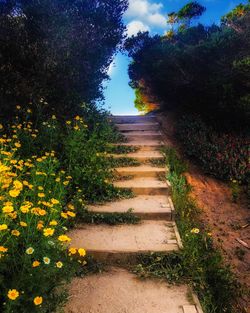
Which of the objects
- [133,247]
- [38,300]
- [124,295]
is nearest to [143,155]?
[133,247]

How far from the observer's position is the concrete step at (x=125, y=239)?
4777 mm

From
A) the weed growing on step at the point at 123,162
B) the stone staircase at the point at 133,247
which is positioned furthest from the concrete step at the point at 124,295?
the weed growing on step at the point at 123,162

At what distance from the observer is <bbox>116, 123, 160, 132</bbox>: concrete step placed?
11.0 meters

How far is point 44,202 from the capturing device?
13.7 feet

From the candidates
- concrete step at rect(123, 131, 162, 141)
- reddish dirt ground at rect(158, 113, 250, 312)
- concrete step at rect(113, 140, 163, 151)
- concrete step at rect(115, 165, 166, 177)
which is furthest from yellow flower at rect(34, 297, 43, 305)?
concrete step at rect(123, 131, 162, 141)

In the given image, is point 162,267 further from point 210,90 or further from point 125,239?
point 210,90

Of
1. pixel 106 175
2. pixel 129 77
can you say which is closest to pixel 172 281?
pixel 106 175

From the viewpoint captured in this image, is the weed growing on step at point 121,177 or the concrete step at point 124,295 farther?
the weed growing on step at point 121,177

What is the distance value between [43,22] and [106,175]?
3.97 metres

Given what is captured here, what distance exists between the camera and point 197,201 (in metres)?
6.94

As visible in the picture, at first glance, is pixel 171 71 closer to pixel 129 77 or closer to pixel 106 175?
pixel 129 77

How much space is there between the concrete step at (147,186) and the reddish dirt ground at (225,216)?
680mm

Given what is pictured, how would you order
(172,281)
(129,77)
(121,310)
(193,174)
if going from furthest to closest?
1. (129,77)
2. (193,174)
3. (172,281)
4. (121,310)

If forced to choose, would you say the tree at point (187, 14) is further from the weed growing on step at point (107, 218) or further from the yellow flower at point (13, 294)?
the yellow flower at point (13, 294)
